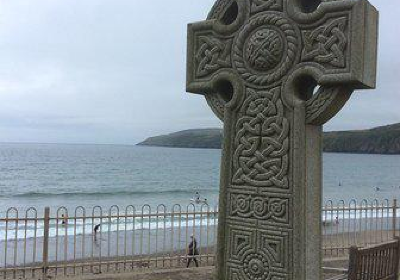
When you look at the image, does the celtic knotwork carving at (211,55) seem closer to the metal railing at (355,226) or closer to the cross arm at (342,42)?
the cross arm at (342,42)

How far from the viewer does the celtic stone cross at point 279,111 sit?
4.29 m

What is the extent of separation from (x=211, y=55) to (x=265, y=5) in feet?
2.58

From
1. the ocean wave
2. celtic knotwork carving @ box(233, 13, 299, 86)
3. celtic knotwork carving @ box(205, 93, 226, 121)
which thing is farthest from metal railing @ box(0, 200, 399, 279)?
the ocean wave

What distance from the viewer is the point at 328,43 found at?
4285mm

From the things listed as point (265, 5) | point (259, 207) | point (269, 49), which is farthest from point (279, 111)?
point (265, 5)

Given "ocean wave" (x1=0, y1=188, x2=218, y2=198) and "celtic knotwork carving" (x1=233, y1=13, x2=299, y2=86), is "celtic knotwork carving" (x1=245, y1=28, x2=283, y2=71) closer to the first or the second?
"celtic knotwork carving" (x1=233, y1=13, x2=299, y2=86)

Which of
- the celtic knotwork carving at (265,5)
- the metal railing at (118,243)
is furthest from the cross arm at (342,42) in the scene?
the metal railing at (118,243)

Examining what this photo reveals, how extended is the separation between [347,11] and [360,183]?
274 ft

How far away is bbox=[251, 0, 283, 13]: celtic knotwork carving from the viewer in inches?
180

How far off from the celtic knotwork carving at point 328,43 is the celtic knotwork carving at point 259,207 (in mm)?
1334

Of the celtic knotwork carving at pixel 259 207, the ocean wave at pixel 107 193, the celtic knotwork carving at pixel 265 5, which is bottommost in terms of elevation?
the ocean wave at pixel 107 193

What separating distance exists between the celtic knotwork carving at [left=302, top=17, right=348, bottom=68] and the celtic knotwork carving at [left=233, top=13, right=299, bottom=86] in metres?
0.12

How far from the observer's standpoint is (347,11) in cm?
422

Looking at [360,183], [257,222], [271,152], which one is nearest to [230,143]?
[271,152]
